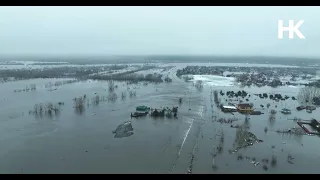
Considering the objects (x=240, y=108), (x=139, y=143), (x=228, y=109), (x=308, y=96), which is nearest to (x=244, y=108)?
(x=240, y=108)

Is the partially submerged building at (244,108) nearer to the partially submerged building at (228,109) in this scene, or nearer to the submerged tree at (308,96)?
the partially submerged building at (228,109)

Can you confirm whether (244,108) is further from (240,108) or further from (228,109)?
(228,109)

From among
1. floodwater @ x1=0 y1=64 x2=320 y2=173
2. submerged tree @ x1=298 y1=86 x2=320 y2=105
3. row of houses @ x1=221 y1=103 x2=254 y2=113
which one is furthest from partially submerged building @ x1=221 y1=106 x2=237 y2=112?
submerged tree @ x1=298 y1=86 x2=320 y2=105

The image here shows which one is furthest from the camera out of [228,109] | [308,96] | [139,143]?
[308,96]

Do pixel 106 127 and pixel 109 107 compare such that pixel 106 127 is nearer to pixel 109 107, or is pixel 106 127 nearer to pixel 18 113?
pixel 109 107

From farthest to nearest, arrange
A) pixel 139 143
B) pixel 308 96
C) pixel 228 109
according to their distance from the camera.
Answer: pixel 308 96, pixel 228 109, pixel 139 143

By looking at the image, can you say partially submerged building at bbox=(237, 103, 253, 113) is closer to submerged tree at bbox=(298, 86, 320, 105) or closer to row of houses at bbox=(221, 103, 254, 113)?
row of houses at bbox=(221, 103, 254, 113)

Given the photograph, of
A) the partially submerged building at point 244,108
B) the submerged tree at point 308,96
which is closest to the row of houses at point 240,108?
the partially submerged building at point 244,108
